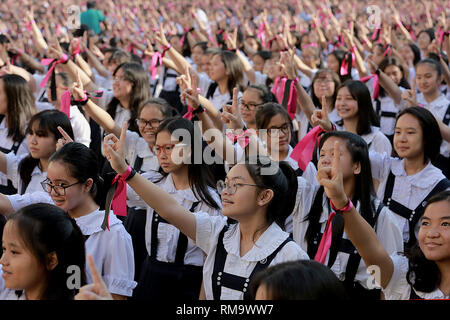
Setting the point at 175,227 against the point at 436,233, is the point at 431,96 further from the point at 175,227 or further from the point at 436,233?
the point at 436,233

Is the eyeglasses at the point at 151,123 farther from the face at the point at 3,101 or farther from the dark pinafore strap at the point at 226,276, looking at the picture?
the dark pinafore strap at the point at 226,276

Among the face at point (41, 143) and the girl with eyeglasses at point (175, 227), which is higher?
the face at point (41, 143)

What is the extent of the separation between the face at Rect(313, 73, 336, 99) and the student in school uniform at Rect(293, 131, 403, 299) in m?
2.27

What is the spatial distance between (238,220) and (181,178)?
2.40 feet

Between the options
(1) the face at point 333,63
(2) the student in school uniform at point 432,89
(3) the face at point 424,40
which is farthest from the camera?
(3) the face at point 424,40

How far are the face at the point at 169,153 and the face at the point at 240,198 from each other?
65 centimetres

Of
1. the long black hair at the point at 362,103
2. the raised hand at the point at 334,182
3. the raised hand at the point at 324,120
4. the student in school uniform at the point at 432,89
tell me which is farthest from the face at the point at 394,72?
the raised hand at the point at 334,182

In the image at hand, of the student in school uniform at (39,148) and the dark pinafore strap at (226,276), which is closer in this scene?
the dark pinafore strap at (226,276)

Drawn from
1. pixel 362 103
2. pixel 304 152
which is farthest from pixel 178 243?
pixel 362 103

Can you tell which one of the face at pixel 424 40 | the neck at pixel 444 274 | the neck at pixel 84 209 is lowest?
the neck at pixel 444 274

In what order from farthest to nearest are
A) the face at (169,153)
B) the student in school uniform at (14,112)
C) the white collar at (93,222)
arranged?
the student in school uniform at (14,112) < the face at (169,153) < the white collar at (93,222)

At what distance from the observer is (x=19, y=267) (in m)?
1.91

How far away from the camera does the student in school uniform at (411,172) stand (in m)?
3.10
